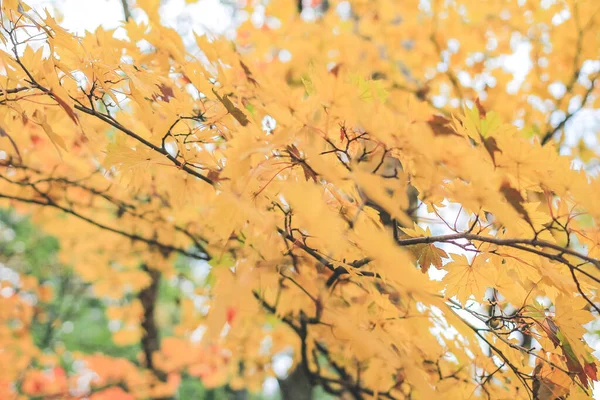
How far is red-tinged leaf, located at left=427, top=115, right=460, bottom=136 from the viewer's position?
554 millimetres

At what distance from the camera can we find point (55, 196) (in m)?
1.57

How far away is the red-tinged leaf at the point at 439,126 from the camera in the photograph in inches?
21.8

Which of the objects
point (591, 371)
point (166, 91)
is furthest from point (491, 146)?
point (166, 91)

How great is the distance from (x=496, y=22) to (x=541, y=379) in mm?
2335

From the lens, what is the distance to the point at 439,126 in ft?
1.85

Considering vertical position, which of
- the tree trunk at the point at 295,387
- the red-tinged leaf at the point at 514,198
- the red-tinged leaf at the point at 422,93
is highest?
the red-tinged leaf at the point at 422,93

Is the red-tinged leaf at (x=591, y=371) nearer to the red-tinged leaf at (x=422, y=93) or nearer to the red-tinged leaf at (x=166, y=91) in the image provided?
the red-tinged leaf at (x=166, y=91)

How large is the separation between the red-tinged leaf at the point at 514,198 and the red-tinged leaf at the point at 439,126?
10 centimetres

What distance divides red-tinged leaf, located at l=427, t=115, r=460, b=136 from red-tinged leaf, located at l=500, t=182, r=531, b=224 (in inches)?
4.1

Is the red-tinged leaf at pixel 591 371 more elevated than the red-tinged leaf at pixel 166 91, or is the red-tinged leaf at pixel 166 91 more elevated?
the red-tinged leaf at pixel 166 91

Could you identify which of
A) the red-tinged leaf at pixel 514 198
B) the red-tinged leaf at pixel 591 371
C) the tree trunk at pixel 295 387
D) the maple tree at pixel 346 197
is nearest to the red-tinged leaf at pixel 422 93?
the maple tree at pixel 346 197

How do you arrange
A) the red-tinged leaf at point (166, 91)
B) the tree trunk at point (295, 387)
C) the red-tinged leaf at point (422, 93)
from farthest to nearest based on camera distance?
the red-tinged leaf at point (422, 93)
the tree trunk at point (295, 387)
the red-tinged leaf at point (166, 91)

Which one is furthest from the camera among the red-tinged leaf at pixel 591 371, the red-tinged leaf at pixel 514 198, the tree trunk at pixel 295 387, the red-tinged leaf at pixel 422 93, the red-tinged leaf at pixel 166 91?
the red-tinged leaf at pixel 422 93

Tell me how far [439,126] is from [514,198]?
0.45 ft
